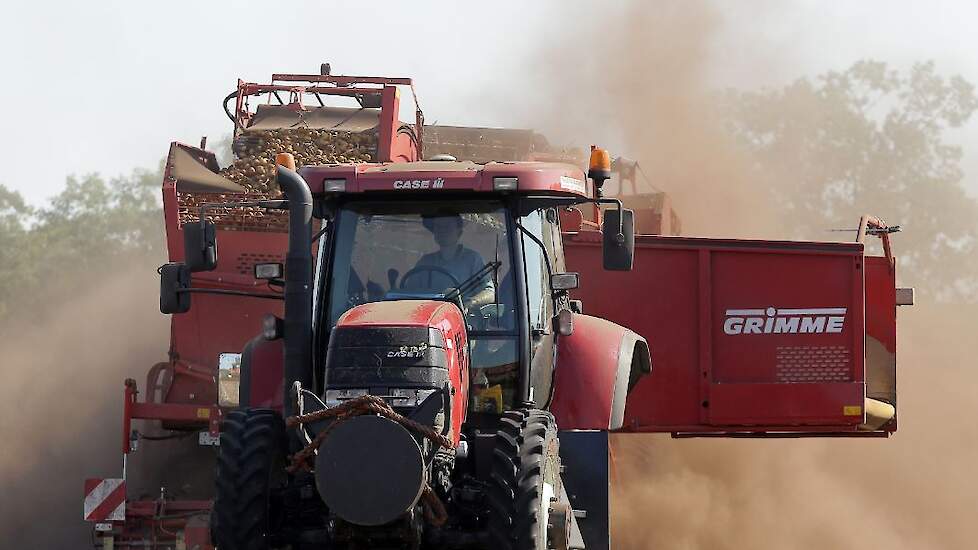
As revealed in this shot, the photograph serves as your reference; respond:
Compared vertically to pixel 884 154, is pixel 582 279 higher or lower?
lower

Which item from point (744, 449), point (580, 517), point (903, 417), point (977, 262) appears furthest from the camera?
point (977, 262)

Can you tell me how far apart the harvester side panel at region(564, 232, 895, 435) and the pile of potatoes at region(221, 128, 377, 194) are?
2.59 m

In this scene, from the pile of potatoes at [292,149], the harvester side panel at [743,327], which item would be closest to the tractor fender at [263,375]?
the harvester side panel at [743,327]

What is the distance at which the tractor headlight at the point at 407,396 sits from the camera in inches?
238

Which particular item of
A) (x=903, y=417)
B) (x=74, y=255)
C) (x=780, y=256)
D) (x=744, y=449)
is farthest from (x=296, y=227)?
(x=74, y=255)

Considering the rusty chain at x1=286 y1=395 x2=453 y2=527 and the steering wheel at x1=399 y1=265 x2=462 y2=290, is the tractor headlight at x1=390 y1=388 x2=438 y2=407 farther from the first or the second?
the steering wheel at x1=399 y1=265 x2=462 y2=290

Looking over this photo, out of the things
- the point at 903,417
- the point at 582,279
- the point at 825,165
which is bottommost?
the point at 903,417

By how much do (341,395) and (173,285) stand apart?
149cm

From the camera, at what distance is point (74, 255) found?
5531cm

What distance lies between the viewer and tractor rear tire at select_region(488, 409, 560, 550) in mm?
5938

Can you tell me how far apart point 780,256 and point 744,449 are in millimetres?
2182

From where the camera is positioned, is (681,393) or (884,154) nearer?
(681,393)

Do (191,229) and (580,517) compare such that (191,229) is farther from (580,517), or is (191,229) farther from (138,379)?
(138,379)

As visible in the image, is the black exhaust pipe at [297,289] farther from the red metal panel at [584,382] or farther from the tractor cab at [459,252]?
the red metal panel at [584,382]
